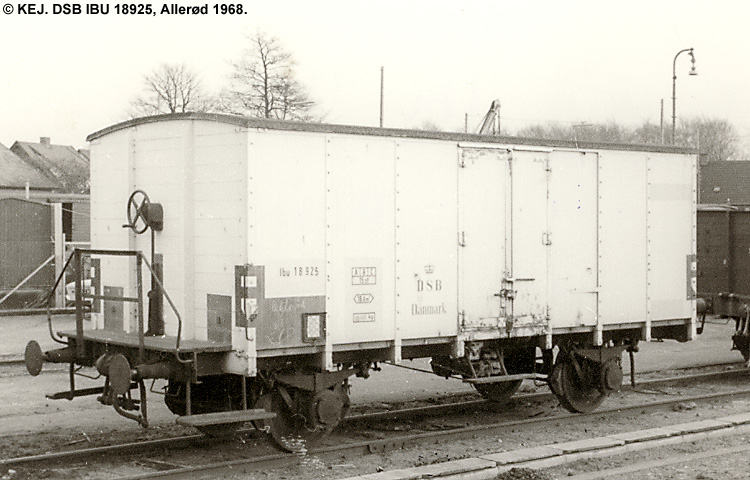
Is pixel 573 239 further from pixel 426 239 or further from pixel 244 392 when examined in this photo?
pixel 244 392

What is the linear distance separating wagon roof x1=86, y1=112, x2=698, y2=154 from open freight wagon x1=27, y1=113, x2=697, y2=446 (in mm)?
25

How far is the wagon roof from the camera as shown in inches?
336

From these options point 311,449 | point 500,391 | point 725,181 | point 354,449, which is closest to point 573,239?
point 500,391

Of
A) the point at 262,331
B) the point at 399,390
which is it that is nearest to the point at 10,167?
the point at 399,390

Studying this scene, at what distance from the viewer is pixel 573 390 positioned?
11.5 meters

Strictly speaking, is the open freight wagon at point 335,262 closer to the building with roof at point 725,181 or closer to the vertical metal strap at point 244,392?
the vertical metal strap at point 244,392

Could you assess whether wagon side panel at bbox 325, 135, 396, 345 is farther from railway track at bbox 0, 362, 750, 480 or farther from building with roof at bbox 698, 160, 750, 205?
building with roof at bbox 698, 160, 750, 205

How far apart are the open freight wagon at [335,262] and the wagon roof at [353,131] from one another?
2 centimetres

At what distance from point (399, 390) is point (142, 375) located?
587 cm

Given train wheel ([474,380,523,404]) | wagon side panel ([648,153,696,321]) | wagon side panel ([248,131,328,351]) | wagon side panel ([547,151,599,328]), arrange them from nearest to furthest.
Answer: wagon side panel ([248,131,328,351])
wagon side panel ([547,151,599,328])
wagon side panel ([648,153,696,321])
train wheel ([474,380,523,404])

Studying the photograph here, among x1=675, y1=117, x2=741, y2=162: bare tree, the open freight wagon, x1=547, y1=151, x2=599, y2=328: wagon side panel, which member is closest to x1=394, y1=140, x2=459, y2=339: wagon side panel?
the open freight wagon

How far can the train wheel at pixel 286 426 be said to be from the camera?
29.5 feet

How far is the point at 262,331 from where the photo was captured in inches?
334

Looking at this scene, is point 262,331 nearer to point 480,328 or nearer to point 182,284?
point 182,284
